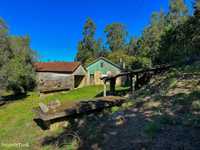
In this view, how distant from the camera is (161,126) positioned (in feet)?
15.5

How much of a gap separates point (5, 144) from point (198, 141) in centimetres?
508

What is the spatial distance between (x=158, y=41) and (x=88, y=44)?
24.4m

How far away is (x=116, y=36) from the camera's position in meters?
50.0

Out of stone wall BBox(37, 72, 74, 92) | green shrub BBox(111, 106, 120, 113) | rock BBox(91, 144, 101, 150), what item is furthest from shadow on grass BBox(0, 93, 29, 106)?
rock BBox(91, 144, 101, 150)

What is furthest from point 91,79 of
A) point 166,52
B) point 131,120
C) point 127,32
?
point 131,120

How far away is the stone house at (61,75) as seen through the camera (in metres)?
26.9

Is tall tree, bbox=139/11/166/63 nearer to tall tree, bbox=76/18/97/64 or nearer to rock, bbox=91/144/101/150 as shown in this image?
tall tree, bbox=76/18/97/64

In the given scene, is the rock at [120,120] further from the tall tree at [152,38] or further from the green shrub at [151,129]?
the tall tree at [152,38]

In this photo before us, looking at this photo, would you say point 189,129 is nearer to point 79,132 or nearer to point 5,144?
point 79,132

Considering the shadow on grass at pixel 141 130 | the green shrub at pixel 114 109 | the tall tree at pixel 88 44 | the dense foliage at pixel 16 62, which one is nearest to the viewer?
the shadow on grass at pixel 141 130

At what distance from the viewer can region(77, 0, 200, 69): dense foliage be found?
17.5 meters

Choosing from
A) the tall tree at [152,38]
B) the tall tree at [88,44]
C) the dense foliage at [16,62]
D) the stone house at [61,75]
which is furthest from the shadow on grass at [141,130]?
the tall tree at [88,44]

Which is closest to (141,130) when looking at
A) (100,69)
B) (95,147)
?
(95,147)

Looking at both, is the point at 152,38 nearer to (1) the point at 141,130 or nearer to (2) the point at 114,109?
(2) the point at 114,109
